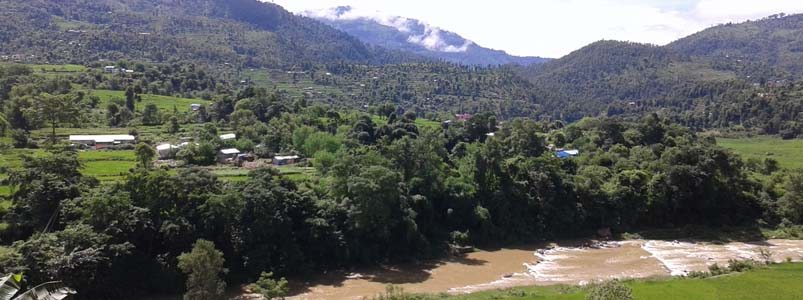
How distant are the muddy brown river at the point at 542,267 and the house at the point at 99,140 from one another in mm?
35200

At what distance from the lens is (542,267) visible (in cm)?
4006

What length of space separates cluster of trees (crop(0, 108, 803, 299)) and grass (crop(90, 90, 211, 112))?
101 feet

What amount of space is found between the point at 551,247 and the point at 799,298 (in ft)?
61.8

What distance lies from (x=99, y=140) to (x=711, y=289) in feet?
191

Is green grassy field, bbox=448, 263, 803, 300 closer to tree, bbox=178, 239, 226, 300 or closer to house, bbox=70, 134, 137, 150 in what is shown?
tree, bbox=178, 239, 226, 300

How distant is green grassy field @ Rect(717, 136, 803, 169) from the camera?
74.1 metres

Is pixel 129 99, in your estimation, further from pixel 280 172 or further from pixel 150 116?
pixel 280 172

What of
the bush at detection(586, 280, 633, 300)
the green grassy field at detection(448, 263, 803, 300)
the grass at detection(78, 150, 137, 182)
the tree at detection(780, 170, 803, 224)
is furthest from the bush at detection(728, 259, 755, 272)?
the grass at detection(78, 150, 137, 182)

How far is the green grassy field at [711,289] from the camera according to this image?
30078 millimetres

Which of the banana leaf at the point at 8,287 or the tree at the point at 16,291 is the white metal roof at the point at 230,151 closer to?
the tree at the point at 16,291

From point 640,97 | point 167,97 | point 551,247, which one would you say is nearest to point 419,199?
point 551,247

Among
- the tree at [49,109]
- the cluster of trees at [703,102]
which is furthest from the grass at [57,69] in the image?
the cluster of trees at [703,102]

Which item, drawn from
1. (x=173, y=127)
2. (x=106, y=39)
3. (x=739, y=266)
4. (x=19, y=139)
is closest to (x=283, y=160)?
(x=173, y=127)

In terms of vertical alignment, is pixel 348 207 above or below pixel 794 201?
below
